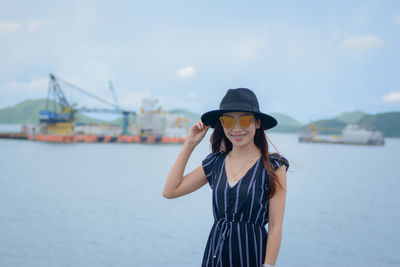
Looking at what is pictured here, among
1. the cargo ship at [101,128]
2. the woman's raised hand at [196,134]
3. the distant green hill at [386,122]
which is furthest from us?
the distant green hill at [386,122]

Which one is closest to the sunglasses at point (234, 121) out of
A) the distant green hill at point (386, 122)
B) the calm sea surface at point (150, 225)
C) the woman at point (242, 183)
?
the woman at point (242, 183)

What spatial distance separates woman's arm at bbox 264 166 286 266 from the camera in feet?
6.15

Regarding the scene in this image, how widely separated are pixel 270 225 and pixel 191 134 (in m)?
0.60

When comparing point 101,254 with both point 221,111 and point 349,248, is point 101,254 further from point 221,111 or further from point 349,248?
point 221,111

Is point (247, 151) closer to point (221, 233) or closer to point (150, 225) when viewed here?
point (221, 233)

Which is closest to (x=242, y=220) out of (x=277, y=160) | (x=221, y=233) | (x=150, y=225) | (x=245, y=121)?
(x=221, y=233)

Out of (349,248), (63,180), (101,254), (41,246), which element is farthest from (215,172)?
(63,180)

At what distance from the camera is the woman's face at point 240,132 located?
201 cm

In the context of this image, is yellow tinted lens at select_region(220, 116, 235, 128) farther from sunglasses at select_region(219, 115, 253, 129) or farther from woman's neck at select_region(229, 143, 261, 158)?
woman's neck at select_region(229, 143, 261, 158)

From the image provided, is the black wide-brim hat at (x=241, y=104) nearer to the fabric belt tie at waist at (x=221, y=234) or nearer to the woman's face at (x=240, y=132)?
the woman's face at (x=240, y=132)

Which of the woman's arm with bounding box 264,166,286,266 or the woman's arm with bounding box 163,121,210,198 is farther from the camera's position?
the woman's arm with bounding box 163,121,210,198

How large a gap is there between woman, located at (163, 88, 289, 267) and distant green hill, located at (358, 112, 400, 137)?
423 ft

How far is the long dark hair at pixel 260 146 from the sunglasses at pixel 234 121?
0.13 m

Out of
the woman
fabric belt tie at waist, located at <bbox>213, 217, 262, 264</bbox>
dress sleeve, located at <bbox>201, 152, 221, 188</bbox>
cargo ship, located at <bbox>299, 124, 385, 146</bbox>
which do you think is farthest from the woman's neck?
cargo ship, located at <bbox>299, 124, 385, 146</bbox>
